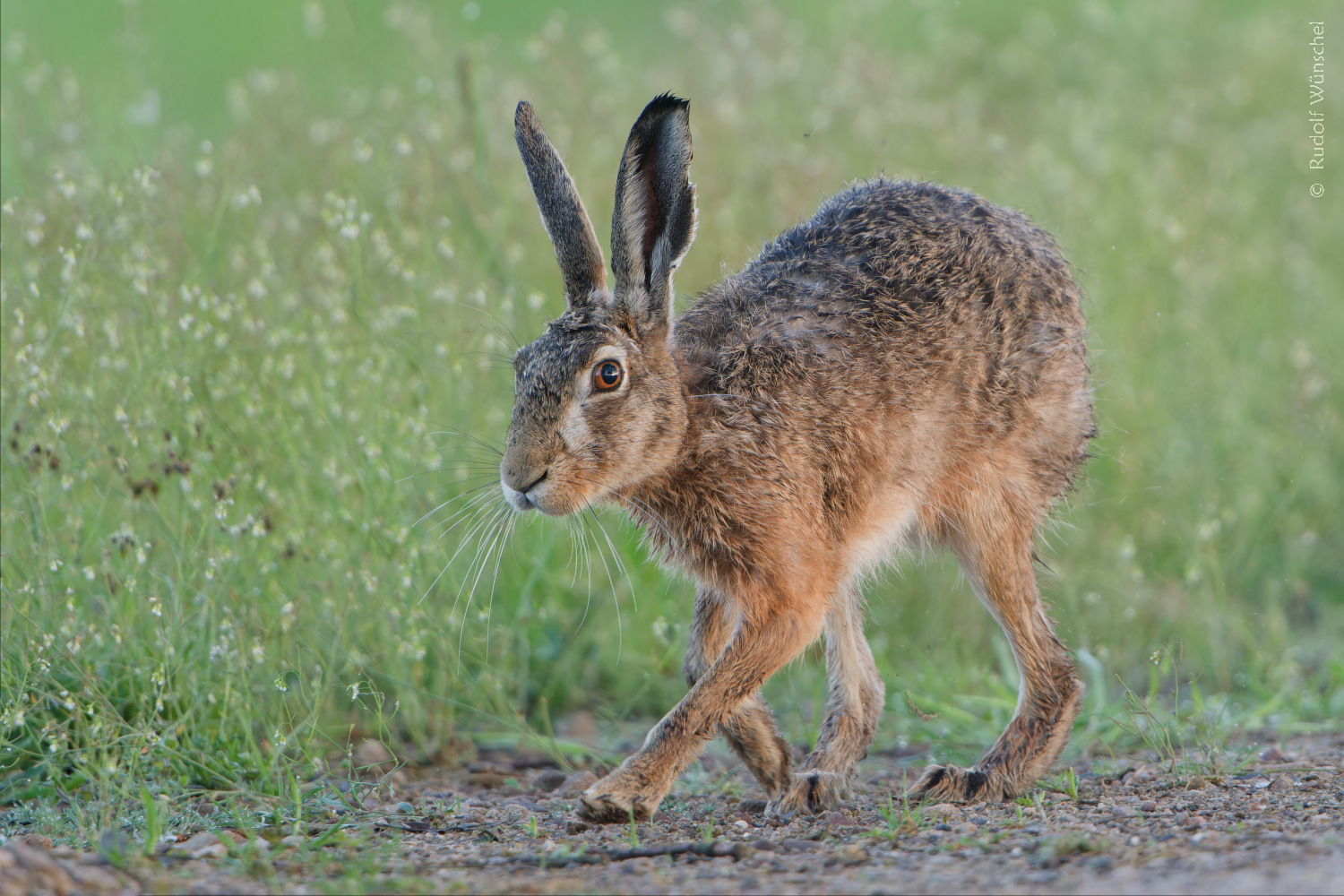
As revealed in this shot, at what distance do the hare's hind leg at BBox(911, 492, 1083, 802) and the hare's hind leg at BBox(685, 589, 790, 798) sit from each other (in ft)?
2.28

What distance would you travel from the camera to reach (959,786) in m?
4.45

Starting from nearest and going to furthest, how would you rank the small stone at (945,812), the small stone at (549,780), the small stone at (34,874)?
the small stone at (34,874), the small stone at (945,812), the small stone at (549,780)

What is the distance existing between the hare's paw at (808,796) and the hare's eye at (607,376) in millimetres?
1394

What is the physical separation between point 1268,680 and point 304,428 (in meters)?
4.01

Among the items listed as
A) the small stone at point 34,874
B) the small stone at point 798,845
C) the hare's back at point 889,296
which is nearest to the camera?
the small stone at point 34,874

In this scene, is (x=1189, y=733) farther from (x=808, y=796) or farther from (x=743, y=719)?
(x=743, y=719)

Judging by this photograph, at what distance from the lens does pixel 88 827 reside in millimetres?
3707

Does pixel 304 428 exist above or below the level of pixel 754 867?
above

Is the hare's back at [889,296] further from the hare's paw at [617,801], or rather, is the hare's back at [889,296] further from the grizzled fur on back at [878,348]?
the hare's paw at [617,801]

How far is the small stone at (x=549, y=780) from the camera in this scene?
15.6 ft

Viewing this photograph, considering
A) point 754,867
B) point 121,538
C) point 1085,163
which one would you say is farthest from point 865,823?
point 1085,163

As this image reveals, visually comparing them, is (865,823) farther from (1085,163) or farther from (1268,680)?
(1085,163)
